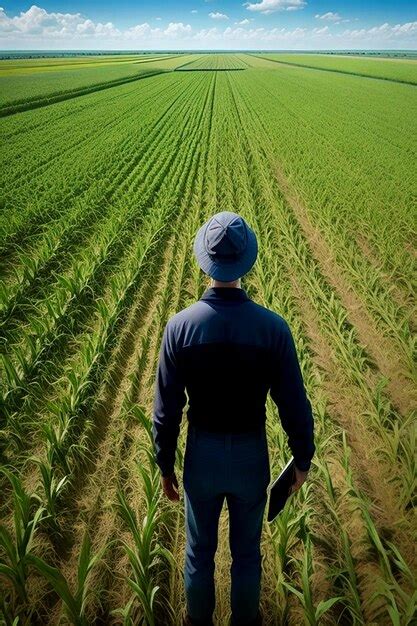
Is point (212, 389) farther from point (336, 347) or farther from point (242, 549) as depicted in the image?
point (336, 347)

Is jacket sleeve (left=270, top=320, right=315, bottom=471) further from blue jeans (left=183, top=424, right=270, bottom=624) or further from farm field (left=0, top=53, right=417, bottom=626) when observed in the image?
farm field (left=0, top=53, right=417, bottom=626)

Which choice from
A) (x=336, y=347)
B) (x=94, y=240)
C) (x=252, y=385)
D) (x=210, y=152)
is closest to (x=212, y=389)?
(x=252, y=385)

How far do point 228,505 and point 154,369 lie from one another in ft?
8.50

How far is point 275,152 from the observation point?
14141 mm

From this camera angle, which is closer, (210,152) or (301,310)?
(301,310)

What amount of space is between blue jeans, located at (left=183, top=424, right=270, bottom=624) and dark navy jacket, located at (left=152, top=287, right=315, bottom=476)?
10 cm

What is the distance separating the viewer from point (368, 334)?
16.4 feet

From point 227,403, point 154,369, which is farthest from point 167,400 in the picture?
point 154,369

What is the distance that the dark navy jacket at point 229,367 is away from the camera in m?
1.58

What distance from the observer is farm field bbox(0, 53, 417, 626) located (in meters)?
2.37

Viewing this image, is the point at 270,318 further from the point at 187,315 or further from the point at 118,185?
the point at 118,185

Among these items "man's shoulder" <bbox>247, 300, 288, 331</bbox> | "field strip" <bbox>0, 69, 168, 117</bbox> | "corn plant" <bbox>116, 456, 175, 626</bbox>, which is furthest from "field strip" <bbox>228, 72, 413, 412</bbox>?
"field strip" <bbox>0, 69, 168, 117</bbox>

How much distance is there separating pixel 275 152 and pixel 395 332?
1116 cm

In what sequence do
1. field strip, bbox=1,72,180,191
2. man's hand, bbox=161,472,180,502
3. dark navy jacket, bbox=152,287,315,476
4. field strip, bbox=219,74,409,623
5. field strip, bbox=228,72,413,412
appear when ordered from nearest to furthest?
dark navy jacket, bbox=152,287,315,476, man's hand, bbox=161,472,180,502, field strip, bbox=219,74,409,623, field strip, bbox=228,72,413,412, field strip, bbox=1,72,180,191
